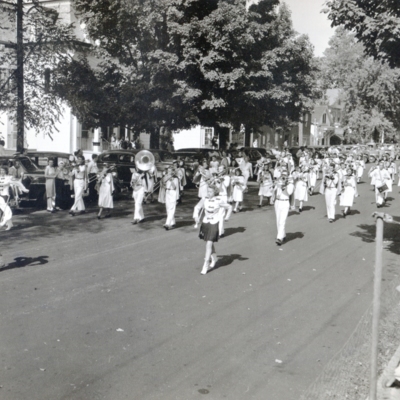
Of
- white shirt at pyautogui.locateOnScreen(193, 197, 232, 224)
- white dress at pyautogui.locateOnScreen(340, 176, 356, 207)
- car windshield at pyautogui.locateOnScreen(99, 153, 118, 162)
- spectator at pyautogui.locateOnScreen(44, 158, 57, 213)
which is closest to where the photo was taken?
white shirt at pyautogui.locateOnScreen(193, 197, 232, 224)

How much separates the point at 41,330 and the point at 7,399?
1941 mm

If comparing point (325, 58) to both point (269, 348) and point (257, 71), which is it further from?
point (269, 348)

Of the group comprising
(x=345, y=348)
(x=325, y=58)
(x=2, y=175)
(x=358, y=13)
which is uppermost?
(x=325, y=58)

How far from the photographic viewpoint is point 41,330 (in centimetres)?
754

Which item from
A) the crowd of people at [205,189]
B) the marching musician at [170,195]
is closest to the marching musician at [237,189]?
the crowd of people at [205,189]

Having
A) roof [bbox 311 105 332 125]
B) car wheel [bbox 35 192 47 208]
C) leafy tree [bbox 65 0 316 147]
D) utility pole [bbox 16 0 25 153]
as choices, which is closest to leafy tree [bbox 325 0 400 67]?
utility pole [bbox 16 0 25 153]

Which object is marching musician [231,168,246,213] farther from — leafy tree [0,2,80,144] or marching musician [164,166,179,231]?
leafy tree [0,2,80,144]

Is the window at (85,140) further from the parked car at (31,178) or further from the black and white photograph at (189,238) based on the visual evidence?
the parked car at (31,178)

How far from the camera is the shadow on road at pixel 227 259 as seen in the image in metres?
11.6

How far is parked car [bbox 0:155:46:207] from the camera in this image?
18.2 m

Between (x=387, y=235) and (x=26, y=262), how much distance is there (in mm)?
9478

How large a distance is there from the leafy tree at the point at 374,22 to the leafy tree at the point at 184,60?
12.2 metres

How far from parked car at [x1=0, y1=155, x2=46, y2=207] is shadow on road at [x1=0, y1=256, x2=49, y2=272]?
22.3 ft

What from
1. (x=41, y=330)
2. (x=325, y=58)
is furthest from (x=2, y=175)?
(x=325, y=58)
